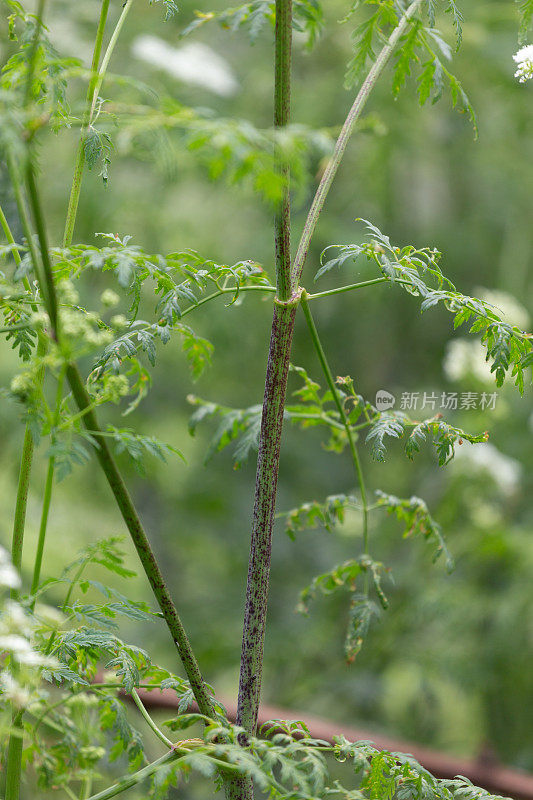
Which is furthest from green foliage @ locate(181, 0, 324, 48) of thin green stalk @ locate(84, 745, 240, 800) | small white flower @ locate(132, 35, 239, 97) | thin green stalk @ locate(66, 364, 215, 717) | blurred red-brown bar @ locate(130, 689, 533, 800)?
small white flower @ locate(132, 35, 239, 97)

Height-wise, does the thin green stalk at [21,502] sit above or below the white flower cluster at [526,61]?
below

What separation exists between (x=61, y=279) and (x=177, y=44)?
194 centimetres

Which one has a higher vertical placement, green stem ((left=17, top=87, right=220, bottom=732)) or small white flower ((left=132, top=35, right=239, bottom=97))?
small white flower ((left=132, top=35, right=239, bottom=97))

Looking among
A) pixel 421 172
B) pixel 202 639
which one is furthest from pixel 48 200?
pixel 421 172

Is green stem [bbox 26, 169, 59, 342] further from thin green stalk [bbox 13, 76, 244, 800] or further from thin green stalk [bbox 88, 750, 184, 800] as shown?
thin green stalk [bbox 88, 750, 184, 800]

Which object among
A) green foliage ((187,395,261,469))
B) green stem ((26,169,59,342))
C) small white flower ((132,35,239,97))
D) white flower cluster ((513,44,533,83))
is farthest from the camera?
small white flower ((132,35,239,97))

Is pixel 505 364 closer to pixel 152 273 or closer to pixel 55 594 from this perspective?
pixel 152 273

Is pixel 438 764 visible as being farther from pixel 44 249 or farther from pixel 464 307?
pixel 44 249

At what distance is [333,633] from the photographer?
6.96ft

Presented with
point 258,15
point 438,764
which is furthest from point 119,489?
point 438,764

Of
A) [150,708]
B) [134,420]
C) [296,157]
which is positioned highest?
[296,157]

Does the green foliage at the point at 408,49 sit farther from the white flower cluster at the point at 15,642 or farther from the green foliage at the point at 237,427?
the white flower cluster at the point at 15,642

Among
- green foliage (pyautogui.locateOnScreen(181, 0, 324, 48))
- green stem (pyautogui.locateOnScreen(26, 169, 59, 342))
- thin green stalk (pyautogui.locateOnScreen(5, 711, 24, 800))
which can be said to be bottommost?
thin green stalk (pyautogui.locateOnScreen(5, 711, 24, 800))

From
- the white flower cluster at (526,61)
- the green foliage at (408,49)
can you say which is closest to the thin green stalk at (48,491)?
the green foliage at (408,49)
